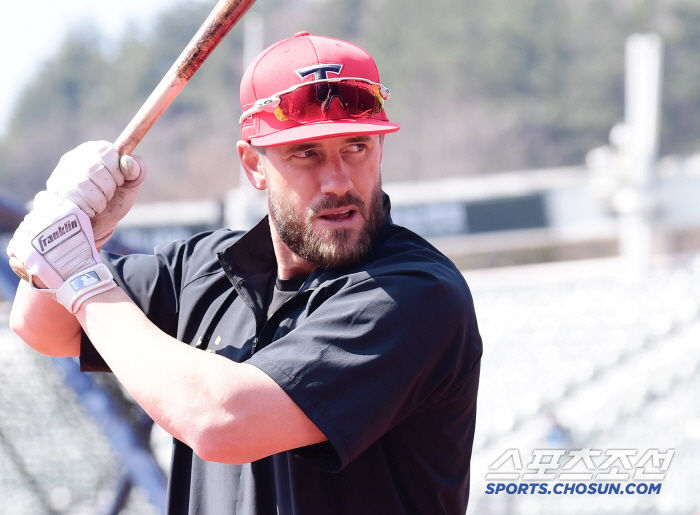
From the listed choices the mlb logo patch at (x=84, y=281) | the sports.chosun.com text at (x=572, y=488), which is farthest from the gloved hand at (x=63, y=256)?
the sports.chosun.com text at (x=572, y=488)

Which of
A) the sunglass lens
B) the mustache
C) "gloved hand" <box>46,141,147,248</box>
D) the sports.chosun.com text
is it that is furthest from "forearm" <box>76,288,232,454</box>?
the sports.chosun.com text

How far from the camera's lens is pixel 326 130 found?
2031 mm

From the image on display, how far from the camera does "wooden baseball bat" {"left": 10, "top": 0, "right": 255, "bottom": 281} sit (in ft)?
7.20

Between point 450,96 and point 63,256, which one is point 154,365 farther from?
point 450,96

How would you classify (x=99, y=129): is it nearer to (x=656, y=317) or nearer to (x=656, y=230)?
(x=656, y=230)

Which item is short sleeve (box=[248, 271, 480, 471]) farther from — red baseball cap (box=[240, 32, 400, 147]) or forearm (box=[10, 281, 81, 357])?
forearm (box=[10, 281, 81, 357])

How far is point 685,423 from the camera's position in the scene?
6211 millimetres

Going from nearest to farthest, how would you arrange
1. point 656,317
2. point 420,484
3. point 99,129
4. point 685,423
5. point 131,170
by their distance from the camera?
point 420,484, point 131,170, point 685,423, point 656,317, point 99,129

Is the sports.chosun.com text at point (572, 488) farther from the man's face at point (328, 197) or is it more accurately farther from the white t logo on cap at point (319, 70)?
the white t logo on cap at point (319, 70)

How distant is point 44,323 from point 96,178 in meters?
0.43

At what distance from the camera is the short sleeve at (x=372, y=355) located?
1.73 metres

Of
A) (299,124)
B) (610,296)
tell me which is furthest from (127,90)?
(299,124)

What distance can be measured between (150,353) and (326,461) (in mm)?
429

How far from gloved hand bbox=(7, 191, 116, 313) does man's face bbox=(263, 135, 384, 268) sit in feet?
1.50
